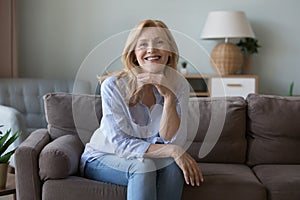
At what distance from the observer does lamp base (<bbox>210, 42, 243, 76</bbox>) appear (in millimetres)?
4141

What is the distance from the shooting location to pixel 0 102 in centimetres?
379

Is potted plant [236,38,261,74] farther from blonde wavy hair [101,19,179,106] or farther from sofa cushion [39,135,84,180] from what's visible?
sofa cushion [39,135,84,180]

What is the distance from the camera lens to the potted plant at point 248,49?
4.29m

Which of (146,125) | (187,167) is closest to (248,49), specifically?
(146,125)

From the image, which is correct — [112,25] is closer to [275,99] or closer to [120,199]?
[275,99]

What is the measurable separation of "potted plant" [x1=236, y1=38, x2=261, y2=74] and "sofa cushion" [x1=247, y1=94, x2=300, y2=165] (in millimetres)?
1794

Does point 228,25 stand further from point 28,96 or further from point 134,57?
point 134,57

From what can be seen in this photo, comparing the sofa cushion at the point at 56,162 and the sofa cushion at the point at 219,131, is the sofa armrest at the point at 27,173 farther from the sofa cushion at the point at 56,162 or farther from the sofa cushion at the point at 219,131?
the sofa cushion at the point at 219,131

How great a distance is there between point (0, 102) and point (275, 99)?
2223mm

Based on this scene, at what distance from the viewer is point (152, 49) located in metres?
2.00

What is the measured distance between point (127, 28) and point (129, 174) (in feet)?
8.75

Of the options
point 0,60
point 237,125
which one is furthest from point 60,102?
point 0,60

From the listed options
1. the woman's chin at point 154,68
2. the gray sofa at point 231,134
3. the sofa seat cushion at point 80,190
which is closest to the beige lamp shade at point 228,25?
the gray sofa at point 231,134

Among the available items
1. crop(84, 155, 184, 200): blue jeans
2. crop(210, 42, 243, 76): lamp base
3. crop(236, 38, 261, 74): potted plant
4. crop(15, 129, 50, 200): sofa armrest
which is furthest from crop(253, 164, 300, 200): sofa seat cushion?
crop(236, 38, 261, 74): potted plant
